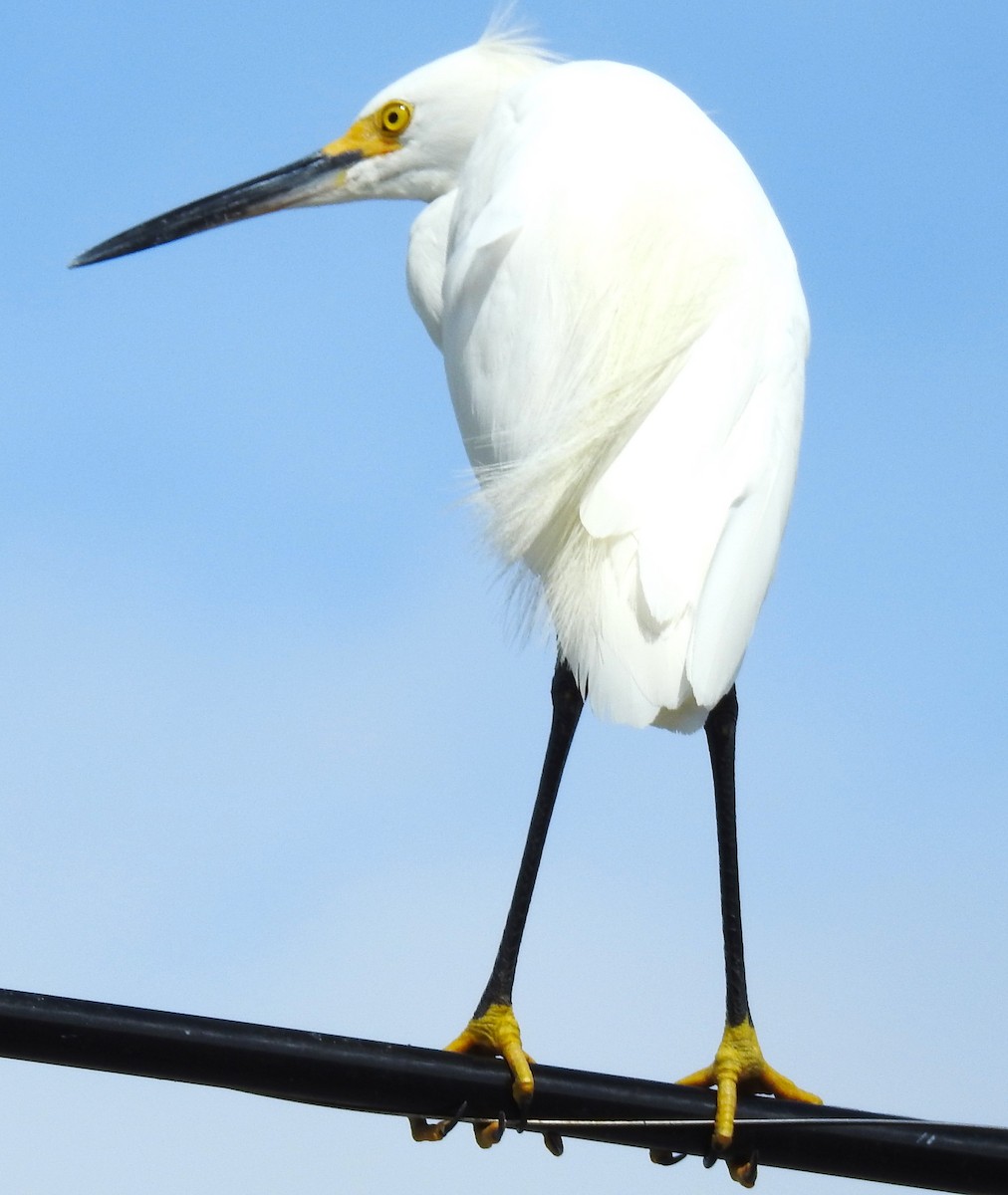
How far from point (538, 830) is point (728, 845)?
0.33 m

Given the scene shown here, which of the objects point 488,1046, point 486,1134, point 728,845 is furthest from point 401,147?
point 486,1134

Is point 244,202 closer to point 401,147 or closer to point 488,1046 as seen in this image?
point 401,147

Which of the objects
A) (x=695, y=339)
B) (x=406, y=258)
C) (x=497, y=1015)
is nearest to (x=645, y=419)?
(x=695, y=339)

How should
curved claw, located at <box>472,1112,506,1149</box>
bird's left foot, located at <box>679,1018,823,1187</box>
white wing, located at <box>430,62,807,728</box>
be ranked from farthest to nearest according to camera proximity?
bird's left foot, located at <box>679,1018,823,1187</box> < white wing, located at <box>430,62,807,728</box> < curved claw, located at <box>472,1112,506,1149</box>

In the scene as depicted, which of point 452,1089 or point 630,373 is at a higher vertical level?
point 630,373

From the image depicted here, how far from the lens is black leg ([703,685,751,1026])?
2.73 meters

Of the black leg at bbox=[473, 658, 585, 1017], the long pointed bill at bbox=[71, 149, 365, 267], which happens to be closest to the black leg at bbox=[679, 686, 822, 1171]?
the black leg at bbox=[473, 658, 585, 1017]

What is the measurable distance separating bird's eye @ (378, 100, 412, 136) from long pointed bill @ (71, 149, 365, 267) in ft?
0.55

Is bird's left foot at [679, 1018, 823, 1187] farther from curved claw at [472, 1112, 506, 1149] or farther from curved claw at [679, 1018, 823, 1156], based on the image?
curved claw at [472, 1112, 506, 1149]

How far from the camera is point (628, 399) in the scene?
2.66 metres

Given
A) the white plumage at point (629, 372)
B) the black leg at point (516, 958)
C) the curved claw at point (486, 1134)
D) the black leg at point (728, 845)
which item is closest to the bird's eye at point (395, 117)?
the white plumage at point (629, 372)

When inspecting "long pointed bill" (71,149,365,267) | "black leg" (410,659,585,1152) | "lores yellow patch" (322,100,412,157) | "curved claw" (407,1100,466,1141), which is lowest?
"curved claw" (407,1100,466,1141)

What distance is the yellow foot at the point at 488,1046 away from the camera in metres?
2.24

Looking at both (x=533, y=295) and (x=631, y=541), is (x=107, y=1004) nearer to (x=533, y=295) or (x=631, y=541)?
(x=631, y=541)
